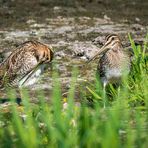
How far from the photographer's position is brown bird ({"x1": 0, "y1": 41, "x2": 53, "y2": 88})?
894 centimetres

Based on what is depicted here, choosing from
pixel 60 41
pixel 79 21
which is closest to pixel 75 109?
pixel 60 41

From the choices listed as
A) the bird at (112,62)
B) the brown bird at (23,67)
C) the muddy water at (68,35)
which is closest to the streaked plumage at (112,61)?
the bird at (112,62)

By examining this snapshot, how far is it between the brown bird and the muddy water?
2.49 ft

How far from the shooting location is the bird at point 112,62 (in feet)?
28.7

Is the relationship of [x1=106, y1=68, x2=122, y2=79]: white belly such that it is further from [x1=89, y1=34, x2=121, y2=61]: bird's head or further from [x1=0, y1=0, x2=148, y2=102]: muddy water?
[x1=0, y1=0, x2=148, y2=102]: muddy water

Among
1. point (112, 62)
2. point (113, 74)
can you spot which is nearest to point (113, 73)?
point (113, 74)

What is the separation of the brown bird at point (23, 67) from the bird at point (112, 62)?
727mm

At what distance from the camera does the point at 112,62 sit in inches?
352

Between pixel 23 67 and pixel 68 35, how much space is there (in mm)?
3634

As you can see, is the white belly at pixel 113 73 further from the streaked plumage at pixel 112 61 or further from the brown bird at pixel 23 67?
the brown bird at pixel 23 67

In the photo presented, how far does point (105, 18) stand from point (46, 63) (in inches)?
187

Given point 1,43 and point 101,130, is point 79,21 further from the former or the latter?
point 101,130

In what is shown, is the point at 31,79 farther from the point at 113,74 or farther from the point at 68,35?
the point at 68,35

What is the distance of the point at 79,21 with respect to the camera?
13531 mm
